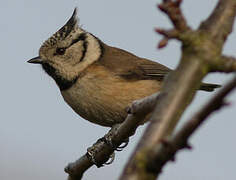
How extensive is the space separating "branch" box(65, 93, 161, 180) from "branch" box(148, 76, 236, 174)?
1.82ft

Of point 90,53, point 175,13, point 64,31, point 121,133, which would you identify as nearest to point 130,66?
point 90,53

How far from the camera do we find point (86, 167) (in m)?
3.34

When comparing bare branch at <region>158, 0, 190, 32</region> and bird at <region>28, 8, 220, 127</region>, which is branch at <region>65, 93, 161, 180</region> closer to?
bare branch at <region>158, 0, 190, 32</region>

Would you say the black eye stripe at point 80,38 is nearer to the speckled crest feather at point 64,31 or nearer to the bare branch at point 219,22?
the speckled crest feather at point 64,31

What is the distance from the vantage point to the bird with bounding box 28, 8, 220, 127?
4.57 m

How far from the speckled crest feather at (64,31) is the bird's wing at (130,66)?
44 centimetres

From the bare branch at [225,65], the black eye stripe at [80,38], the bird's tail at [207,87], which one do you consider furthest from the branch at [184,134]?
the black eye stripe at [80,38]

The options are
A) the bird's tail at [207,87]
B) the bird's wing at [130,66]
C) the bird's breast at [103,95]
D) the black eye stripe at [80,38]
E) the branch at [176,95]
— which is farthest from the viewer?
the black eye stripe at [80,38]

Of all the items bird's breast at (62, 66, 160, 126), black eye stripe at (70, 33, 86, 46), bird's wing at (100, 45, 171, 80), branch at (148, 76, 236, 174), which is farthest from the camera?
black eye stripe at (70, 33, 86, 46)

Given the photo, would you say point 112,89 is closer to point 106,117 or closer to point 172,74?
point 106,117

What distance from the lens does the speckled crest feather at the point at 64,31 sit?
518cm

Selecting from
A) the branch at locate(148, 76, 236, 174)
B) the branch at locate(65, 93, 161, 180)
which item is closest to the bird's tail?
the branch at locate(65, 93, 161, 180)

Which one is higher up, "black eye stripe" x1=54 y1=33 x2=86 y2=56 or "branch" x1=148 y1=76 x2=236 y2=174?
"branch" x1=148 y1=76 x2=236 y2=174

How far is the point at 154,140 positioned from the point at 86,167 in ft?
7.80
